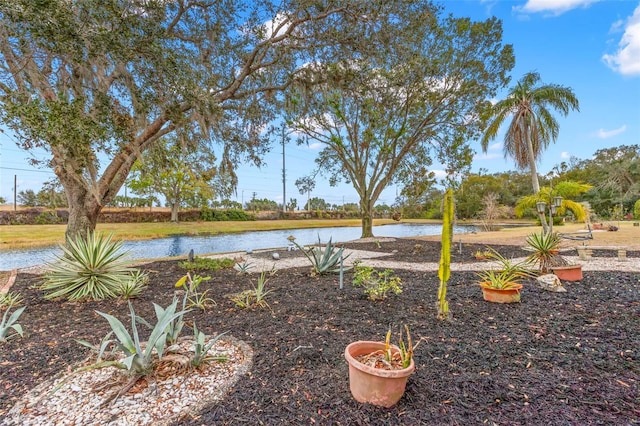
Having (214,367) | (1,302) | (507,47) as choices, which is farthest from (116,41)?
(507,47)

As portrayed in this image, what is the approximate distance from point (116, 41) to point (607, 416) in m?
6.12

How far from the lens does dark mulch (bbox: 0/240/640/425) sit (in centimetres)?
164

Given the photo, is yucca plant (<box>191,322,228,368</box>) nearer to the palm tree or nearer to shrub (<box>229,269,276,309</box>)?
shrub (<box>229,269,276,309</box>)

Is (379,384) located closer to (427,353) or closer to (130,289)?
(427,353)

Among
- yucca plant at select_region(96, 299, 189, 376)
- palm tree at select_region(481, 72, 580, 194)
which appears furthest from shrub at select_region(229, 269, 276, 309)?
palm tree at select_region(481, 72, 580, 194)

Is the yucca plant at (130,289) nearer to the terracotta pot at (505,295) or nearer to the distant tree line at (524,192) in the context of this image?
the terracotta pot at (505,295)

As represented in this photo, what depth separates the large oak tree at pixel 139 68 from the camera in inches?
158

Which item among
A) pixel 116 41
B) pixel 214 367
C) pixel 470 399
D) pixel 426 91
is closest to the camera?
pixel 470 399

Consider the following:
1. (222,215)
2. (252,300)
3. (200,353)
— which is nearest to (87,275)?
(252,300)

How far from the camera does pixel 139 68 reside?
4.96 metres

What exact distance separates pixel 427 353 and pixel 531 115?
13.1 m

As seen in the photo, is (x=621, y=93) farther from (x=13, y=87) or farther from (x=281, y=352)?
(x=13, y=87)

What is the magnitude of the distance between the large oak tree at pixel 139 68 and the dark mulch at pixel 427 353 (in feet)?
7.99

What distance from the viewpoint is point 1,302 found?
12.3 ft
